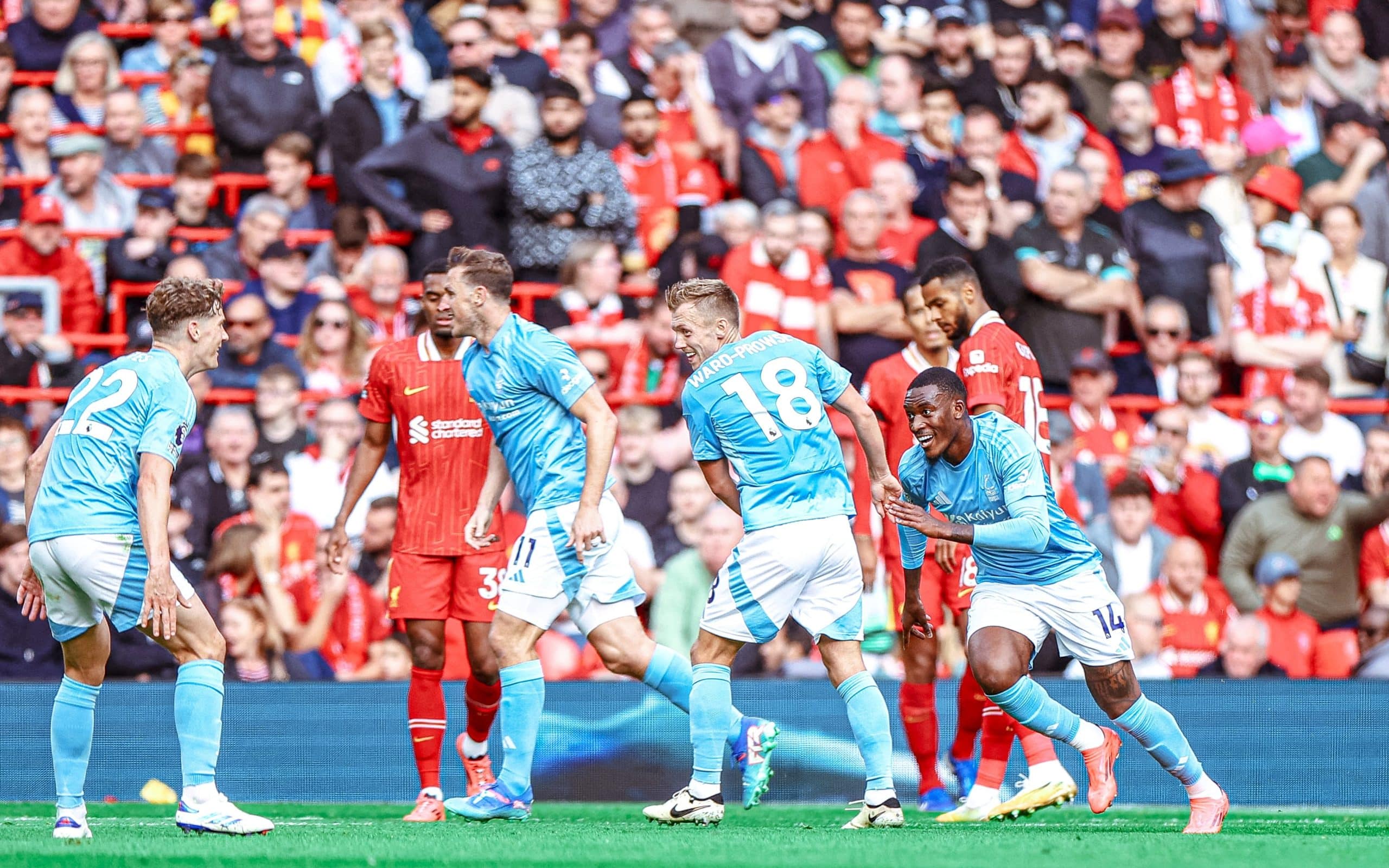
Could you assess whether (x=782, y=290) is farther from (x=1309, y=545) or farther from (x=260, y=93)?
(x=260, y=93)

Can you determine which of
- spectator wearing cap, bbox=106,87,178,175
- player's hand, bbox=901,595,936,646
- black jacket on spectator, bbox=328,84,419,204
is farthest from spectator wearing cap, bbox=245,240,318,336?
player's hand, bbox=901,595,936,646

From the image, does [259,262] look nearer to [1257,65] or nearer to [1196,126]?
[1196,126]

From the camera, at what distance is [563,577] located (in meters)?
7.73

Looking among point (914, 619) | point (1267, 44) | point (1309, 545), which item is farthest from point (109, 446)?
point (1267, 44)

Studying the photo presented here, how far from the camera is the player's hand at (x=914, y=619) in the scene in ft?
25.8

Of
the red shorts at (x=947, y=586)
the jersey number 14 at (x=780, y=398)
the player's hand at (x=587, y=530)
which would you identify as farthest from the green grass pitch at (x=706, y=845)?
the jersey number 14 at (x=780, y=398)

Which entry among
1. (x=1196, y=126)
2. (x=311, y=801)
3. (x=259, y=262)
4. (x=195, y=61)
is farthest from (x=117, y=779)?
(x=1196, y=126)

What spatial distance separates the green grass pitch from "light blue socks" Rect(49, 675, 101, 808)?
237 millimetres

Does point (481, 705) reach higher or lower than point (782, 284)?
lower

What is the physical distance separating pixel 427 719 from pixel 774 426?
8.14ft

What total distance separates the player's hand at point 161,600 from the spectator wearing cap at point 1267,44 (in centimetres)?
1178

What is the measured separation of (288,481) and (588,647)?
232cm

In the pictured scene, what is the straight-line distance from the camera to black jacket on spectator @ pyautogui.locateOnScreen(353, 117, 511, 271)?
13312 millimetres

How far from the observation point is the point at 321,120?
14.4 m
